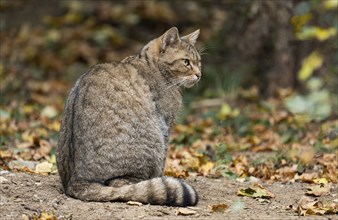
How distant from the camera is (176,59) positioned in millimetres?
6285

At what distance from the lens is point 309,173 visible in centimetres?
689

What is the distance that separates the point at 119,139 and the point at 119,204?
1.72 feet

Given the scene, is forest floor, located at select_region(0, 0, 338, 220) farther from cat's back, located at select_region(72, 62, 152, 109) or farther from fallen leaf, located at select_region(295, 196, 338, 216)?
cat's back, located at select_region(72, 62, 152, 109)

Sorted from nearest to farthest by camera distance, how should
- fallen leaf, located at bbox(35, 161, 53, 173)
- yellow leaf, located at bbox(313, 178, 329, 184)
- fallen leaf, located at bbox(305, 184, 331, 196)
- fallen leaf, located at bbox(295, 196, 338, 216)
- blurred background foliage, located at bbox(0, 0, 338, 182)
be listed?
fallen leaf, located at bbox(295, 196, 338, 216), fallen leaf, located at bbox(305, 184, 331, 196), yellow leaf, located at bbox(313, 178, 329, 184), fallen leaf, located at bbox(35, 161, 53, 173), blurred background foliage, located at bbox(0, 0, 338, 182)

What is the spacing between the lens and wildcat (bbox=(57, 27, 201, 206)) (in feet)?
17.7

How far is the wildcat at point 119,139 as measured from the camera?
5.40m

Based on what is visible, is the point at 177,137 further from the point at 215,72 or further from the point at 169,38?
the point at 215,72

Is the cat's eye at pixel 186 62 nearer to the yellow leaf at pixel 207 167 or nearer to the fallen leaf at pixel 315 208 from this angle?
the yellow leaf at pixel 207 167

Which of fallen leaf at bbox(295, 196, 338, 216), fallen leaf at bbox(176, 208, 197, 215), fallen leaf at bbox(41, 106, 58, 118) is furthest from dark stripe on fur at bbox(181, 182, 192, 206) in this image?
fallen leaf at bbox(41, 106, 58, 118)

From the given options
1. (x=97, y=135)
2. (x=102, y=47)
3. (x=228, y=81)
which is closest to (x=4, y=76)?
(x=102, y=47)

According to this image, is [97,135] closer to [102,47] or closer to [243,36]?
[243,36]

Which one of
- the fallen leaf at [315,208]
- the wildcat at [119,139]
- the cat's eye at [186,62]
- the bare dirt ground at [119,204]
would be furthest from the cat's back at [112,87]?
the fallen leaf at [315,208]

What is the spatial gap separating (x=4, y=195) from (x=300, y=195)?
2.32m

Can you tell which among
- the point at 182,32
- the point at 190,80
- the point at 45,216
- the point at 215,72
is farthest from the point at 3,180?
the point at 182,32
